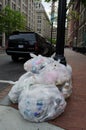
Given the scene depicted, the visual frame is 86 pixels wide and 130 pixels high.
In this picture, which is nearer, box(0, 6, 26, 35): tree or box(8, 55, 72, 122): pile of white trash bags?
box(8, 55, 72, 122): pile of white trash bags

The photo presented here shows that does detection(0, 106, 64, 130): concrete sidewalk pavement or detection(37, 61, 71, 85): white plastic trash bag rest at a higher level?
detection(37, 61, 71, 85): white plastic trash bag

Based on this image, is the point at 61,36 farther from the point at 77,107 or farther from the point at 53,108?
the point at 53,108

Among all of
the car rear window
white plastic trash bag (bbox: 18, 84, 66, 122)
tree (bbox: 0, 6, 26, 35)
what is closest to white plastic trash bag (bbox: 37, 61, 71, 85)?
white plastic trash bag (bbox: 18, 84, 66, 122)

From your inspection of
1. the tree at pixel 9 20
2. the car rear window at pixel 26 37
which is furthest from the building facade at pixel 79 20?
the tree at pixel 9 20

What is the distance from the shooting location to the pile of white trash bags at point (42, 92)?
13.1 feet

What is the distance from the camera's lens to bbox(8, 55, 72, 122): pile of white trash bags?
4000 mm

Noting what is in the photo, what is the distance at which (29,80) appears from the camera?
192 inches

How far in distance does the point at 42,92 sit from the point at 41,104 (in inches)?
9.6

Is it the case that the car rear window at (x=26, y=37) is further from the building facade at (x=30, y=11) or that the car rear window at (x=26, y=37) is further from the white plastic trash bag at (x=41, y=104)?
the white plastic trash bag at (x=41, y=104)

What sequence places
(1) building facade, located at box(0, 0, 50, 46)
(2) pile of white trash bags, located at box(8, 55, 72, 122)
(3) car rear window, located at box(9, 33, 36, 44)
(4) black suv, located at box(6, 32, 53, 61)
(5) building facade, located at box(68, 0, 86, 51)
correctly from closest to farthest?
(2) pile of white trash bags, located at box(8, 55, 72, 122) < (4) black suv, located at box(6, 32, 53, 61) < (3) car rear window, located at box(9, 33, 36, 44) < (5) building facade, located at box(68, 0, 86, 51) < (1) building facade, located at box(0, 0, 50, 46)

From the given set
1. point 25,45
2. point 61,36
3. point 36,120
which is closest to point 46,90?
point 36,120

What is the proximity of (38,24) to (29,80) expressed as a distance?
453ft

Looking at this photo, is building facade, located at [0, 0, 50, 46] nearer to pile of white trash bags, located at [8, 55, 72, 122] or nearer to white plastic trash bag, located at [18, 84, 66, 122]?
pile of white trash bags, located at [8, 55, 72, 122]

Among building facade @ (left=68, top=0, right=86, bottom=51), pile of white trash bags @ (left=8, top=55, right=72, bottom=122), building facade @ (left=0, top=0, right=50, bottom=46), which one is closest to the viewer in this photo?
pile of white trash bags @ (left=8, top=55, right=72, bottom=122)
